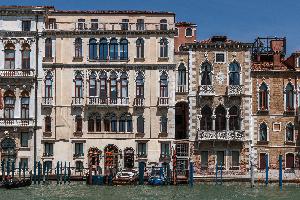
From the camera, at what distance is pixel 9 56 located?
49500mm

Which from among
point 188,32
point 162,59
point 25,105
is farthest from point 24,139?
point 188,32

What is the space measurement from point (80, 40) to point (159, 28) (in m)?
5.28

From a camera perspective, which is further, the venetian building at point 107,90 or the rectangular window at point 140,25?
the rectangular window at point 140,25

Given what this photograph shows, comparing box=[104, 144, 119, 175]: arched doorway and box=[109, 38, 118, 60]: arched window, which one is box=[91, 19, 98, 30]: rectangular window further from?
box=[104, 144, 119, 175]: arched doorway

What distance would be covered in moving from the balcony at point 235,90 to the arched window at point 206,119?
68.6 inches

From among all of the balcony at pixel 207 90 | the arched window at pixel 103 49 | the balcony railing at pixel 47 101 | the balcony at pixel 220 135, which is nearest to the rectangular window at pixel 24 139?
the balcony railing at pixel 47 101

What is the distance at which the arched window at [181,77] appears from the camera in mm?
49625

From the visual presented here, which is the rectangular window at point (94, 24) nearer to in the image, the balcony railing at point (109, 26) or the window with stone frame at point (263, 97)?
the balcony railing at point (109, 26)

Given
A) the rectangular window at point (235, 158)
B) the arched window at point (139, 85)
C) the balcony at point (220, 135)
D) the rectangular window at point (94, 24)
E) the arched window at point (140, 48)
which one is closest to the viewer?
the balcony at point (220, 135)

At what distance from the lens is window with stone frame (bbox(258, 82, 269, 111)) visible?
4906cm

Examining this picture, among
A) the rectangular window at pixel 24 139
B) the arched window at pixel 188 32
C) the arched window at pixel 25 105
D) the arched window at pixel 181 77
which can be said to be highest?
the arched window at pixel 188 32

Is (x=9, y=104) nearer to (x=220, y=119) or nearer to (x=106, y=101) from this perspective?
(x=106, y=101)

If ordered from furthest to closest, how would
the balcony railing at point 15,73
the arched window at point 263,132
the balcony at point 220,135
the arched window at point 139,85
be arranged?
the arched window at point 139,85 → the balcony railing at point 15,73 → the arched window at point 263,132 → the balcony at point 220,135

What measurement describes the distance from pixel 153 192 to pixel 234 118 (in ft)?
37.3
